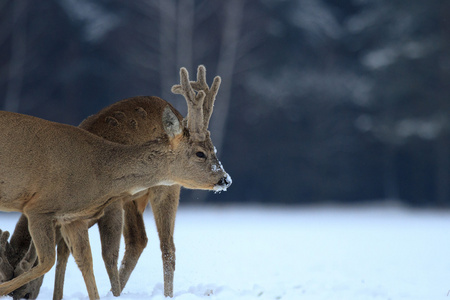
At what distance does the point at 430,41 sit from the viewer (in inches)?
754

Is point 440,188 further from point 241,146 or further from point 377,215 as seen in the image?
point 241,146

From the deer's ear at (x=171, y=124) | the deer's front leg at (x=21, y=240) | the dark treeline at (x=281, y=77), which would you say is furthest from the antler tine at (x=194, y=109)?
the dark treeline at (x=281, y=77)

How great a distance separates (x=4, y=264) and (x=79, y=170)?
3.57ft

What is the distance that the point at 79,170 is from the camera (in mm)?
4848

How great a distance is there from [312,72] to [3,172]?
1504 centimetres

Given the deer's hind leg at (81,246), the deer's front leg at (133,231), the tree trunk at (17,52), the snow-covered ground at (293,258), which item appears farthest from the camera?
the tree trunk at (17,52)

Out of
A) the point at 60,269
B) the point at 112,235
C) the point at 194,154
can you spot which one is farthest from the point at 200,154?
the point at 60,269

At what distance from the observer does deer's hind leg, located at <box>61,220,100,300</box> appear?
511cm

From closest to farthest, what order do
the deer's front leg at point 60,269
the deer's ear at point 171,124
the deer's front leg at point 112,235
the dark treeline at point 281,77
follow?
1. the deer's ear at point 171,124
2. the deer's front leg at point 60,269
3. the deer's front leg at point 112,235
4. the dark treeline at point 281,77

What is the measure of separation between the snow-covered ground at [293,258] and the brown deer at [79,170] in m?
0.89

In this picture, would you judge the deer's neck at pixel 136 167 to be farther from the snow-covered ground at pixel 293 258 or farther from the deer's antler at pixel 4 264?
the deer's antler at pixel 4 264

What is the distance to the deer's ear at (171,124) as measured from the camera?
4.88m

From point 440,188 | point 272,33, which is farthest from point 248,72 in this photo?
point 440,188

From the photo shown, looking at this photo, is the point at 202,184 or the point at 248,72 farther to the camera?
the point at 248,72
